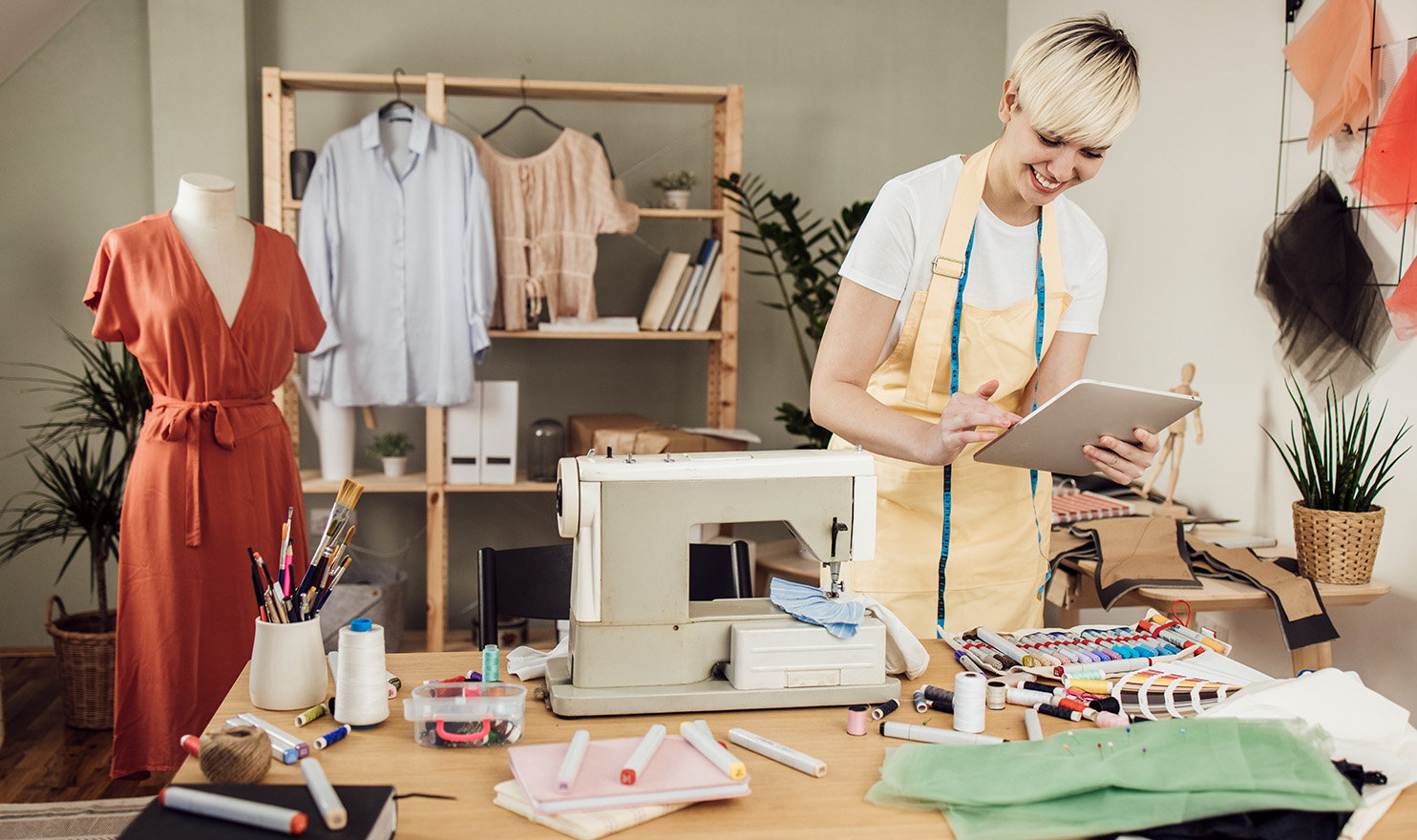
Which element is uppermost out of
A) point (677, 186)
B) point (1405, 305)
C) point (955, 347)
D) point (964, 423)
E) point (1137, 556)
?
point (677, 186)

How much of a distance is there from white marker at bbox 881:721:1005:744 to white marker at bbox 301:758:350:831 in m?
0.61

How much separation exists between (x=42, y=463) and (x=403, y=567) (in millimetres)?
1328

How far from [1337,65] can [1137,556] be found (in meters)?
1.25

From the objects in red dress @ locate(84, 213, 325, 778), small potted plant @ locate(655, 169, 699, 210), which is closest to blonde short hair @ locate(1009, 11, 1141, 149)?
red dress @ locate(84, 213, 325, 778)

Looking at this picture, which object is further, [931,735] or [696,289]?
[696,289]

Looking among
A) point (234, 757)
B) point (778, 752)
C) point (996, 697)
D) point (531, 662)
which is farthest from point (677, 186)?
point (234, 757)

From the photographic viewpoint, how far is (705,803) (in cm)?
102

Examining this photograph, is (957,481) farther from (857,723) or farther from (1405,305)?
(1405,305)

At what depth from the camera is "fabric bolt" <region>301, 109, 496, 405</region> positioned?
330 centimetres

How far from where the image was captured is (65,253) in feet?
12.0

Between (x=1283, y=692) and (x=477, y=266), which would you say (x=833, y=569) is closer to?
(x=1283, y=692)

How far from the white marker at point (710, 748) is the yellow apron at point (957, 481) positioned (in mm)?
621

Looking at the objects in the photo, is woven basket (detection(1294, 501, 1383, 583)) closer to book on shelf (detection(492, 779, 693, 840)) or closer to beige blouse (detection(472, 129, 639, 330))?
book on shelf (detection(492, 779, 693, 840))

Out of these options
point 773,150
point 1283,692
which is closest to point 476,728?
point 1283,692
